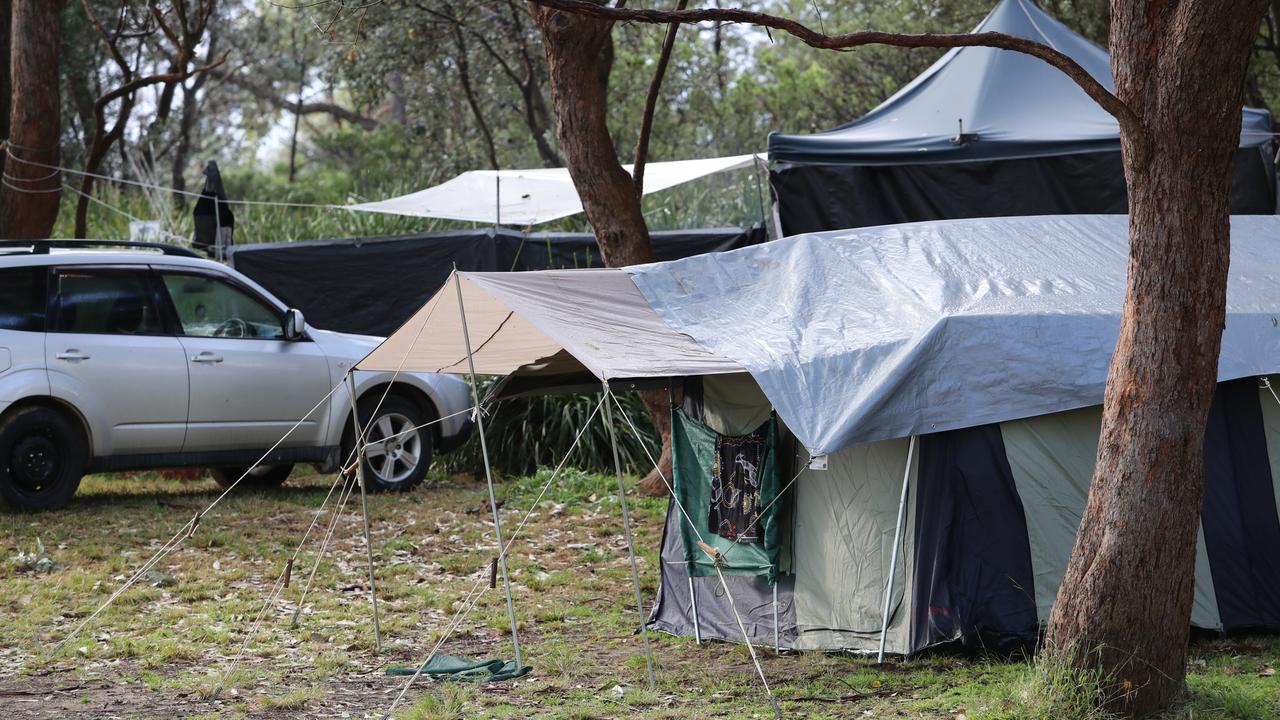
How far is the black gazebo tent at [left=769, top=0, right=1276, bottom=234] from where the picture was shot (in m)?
10.5

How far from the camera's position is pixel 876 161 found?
10.5 meters

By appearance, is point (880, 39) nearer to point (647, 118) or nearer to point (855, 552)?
point (855, 552)

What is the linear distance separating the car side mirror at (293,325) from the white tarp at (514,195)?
87.4 inches

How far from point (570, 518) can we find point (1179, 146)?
6.13 metres

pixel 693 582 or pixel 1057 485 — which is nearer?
pixel 1057 485

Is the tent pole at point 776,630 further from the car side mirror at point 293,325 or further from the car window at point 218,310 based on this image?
the car window at point 218,310

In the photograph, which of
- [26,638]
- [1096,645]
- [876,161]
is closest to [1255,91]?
[876,161]

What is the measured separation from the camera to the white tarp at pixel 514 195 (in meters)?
12.5

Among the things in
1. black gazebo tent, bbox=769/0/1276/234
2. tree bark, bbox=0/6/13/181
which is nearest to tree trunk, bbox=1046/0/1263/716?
black gazebo tent, bbox=769/0/1276/234

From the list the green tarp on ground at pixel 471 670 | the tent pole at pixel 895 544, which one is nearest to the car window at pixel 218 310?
the green tarp on ground at pixel 471 670

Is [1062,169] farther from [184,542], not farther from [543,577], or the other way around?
[184,542]

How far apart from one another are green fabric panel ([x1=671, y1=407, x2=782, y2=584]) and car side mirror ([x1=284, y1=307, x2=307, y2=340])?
4.13m

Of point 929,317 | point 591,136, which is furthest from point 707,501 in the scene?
point 591,136

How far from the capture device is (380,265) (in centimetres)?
1305
